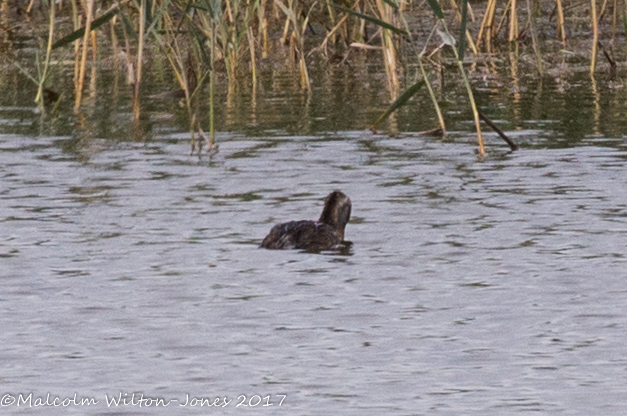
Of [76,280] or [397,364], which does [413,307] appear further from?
[76,280]

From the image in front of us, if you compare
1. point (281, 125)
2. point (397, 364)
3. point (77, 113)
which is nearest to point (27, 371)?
point (397, 364)

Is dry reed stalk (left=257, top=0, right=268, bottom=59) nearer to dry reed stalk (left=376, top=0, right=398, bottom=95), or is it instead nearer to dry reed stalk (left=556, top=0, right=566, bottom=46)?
dry reed stalk (left=376, top=0, right=398, bottom=95)

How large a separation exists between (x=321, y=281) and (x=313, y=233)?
1.04 meters

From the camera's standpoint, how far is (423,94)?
16016mm

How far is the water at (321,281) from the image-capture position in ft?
20.6

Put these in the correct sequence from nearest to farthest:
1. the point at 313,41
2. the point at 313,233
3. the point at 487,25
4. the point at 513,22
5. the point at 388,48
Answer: the point at 313,233 → the point at 388,48 → the point at 513,22 → the point at 487,25 → the point at 313,41

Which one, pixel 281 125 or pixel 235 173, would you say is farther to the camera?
pixel 281 125

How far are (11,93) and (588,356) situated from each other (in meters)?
10.9

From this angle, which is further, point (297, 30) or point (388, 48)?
point (297, 30)

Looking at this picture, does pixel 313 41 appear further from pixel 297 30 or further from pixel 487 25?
pixel 297 30

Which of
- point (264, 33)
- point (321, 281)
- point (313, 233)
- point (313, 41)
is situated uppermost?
point (264, 33)

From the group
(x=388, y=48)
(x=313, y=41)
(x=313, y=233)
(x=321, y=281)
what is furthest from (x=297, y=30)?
(x=321, y=281)

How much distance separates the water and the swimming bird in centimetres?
7

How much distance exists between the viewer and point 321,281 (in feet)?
26.8
